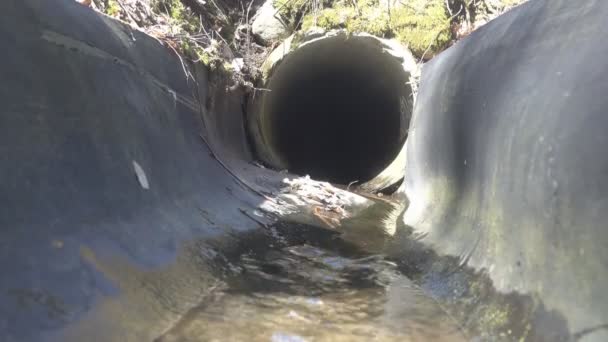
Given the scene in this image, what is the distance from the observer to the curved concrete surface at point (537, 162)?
55.2 inches

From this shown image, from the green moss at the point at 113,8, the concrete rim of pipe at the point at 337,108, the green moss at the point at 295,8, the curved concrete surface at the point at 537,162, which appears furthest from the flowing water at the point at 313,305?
the green moss at the point at 295,8

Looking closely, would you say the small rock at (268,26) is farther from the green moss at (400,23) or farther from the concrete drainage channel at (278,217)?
the concrete drainage channel at (278,217)

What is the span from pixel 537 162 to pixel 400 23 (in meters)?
5.17

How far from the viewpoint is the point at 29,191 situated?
1710 mm

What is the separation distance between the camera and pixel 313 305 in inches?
87.3

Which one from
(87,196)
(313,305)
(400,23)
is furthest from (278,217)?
(400,23)

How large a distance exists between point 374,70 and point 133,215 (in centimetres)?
593

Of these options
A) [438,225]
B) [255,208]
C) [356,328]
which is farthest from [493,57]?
[255,208]

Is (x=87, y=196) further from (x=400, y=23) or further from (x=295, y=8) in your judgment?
(x=295, y=8)

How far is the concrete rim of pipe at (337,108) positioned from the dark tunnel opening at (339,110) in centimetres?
2

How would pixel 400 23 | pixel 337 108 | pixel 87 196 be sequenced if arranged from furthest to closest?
pixel 337 108 < pixel 400 23 < pixel 87 196

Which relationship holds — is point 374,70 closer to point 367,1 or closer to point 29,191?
point 367,1

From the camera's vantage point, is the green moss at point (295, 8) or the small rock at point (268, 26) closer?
the green moss at point (295, 8)

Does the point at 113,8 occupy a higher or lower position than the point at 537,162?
higher
